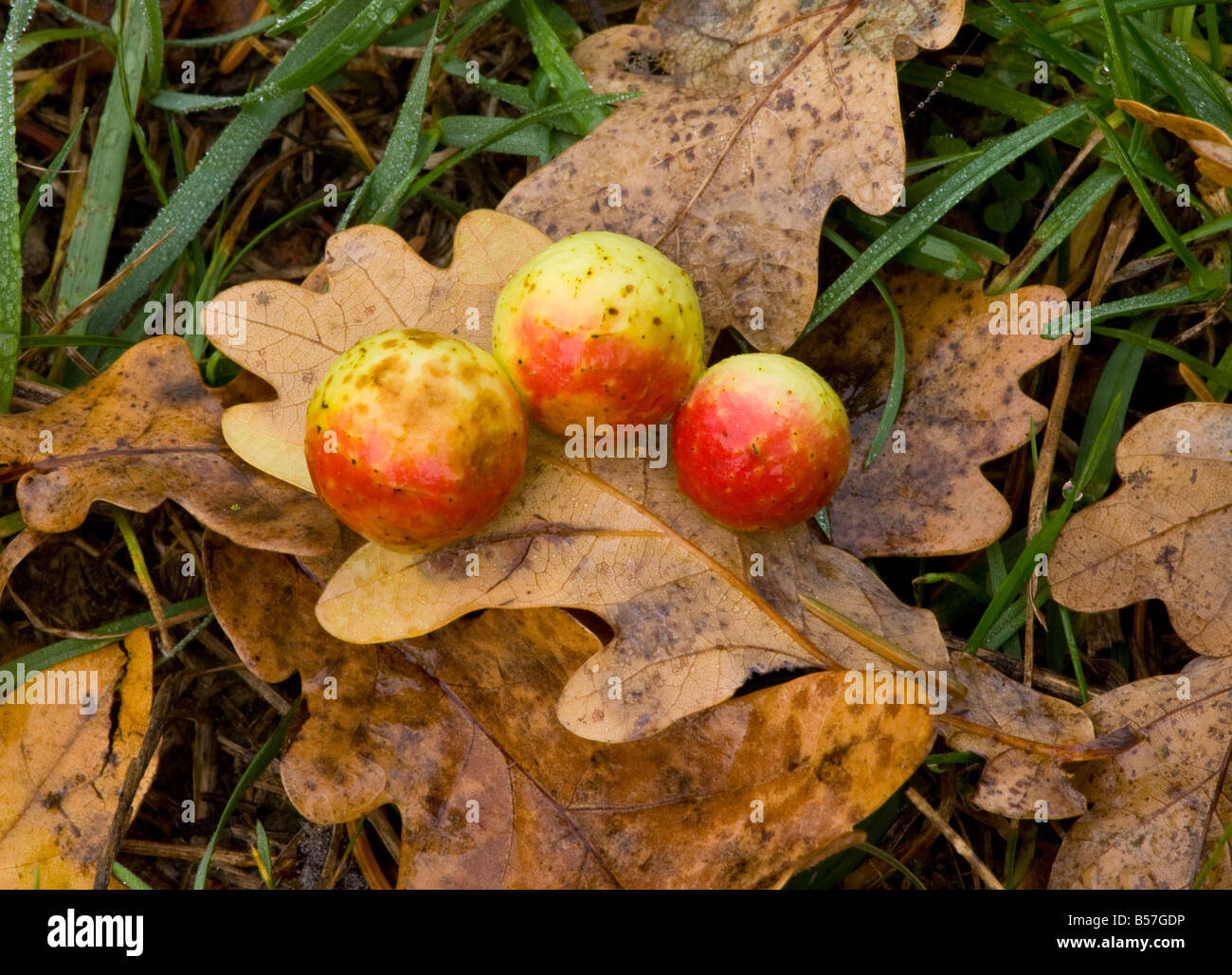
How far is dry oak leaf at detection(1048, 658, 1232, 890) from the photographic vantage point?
275cm

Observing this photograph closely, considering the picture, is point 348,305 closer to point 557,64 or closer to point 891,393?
point 557,64

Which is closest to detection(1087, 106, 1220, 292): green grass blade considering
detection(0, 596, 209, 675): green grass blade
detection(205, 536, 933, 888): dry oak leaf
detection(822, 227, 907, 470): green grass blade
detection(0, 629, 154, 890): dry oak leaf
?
detection(822, 227, 907, 470): green grass blade

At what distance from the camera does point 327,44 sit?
3135mm

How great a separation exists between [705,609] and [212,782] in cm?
158

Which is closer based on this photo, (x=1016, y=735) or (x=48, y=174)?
(x=1016, y=735)

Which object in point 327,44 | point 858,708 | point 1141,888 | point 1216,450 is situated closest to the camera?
point 858,708

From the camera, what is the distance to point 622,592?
8.80 ft

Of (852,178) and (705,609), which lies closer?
(705,609)

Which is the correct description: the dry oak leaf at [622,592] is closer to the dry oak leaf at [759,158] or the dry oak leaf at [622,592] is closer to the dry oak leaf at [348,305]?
the dry oak leaf at [348,305]

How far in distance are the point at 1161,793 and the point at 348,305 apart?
241 centimetres

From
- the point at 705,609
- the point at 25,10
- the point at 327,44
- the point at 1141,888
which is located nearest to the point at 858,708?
the point at 705,609

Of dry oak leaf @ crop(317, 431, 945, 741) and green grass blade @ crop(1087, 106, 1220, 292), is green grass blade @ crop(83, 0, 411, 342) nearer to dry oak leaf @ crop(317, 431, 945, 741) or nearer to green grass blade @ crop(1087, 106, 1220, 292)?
dry oak leaf @ crop(317, 431, 945, 741)

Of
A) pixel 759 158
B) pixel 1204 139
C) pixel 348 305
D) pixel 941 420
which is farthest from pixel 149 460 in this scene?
pixel 1204 139

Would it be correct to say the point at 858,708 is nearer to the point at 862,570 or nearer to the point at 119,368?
the point at 862,570
